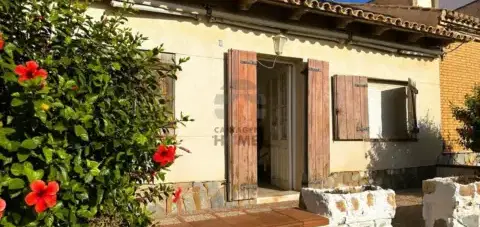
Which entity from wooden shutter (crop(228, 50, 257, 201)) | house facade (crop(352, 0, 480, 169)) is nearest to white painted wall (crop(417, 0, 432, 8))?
house facade (crop(352, 0, 480, 169))

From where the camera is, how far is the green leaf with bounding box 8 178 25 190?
1820 mm

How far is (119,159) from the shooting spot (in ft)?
7.27

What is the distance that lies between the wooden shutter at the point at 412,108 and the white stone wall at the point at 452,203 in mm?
3336

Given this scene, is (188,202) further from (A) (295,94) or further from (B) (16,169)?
(B) (16,169)

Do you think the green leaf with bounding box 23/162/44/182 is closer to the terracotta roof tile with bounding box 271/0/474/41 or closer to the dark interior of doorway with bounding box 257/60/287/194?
the terracotta roof tile with bounding box 271/0/474/41

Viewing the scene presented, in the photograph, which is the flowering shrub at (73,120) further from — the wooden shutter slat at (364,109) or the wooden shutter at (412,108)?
the wooden shutter at (412,108)

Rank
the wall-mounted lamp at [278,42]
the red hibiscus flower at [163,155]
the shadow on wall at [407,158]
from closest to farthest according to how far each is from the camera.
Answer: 1. the red hibiscus flower at [163,155]
2. the wall-mounted lamp at [278,42]
3. the shadow on wall at [407,158]

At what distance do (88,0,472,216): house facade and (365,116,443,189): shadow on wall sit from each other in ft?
0.07

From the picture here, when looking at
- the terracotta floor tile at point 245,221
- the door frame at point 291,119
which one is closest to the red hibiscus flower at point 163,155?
the terracotta floor tile at point 245,221

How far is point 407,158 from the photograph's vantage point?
753 cm

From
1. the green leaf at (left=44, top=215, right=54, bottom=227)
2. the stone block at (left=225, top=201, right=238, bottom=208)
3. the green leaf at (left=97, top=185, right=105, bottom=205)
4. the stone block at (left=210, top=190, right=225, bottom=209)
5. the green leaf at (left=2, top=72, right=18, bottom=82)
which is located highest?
the green leaf at (left=2, top=72, right=18, bottom=82)

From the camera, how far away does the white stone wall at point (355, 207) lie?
139 inches

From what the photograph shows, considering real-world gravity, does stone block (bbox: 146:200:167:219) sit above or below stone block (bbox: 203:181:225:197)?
below

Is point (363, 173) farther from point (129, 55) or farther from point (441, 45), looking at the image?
point (129, 55)
